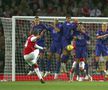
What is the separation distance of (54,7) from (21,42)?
4.80m

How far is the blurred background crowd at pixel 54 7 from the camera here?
2702 cm

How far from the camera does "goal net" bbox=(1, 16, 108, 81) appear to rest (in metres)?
22.7

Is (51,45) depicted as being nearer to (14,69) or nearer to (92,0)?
(14,69)

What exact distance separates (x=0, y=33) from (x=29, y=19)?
4.34 ft

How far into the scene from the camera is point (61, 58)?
22.4 meters

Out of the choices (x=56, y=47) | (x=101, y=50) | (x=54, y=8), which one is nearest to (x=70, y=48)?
(x=56, y=47)

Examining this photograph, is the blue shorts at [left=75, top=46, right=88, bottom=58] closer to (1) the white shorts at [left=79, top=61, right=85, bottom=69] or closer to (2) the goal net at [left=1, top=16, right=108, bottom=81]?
(1) the white shorts at [left=79, top=61, right=85, bottom=69]

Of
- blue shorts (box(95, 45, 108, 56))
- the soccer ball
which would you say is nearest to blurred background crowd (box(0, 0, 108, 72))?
blue shorts (box(95, 45, 108, 56))

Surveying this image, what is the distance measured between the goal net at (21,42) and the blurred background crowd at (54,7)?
3421mm

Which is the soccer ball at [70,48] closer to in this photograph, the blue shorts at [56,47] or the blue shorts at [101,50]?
the blue shorts at [56,47]

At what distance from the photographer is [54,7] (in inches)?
1085

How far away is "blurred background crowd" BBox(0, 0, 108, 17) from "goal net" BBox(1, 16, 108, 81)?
3421 mm

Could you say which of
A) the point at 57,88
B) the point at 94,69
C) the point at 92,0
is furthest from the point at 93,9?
the point at 57,88

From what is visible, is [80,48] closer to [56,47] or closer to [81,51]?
[81,51]
